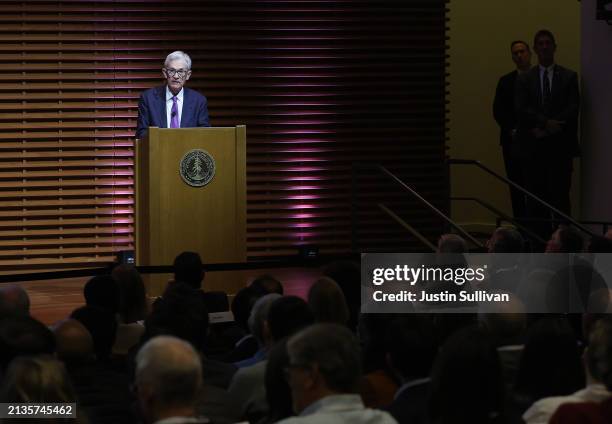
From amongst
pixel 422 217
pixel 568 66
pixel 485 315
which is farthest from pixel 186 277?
pixel 568 66

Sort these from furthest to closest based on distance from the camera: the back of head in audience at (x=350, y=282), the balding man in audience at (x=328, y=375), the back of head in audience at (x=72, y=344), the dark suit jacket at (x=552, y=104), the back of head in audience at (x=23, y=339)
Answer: the dark suit jacket at (x=552, y=104) < the back of head in audience at (x=350, y=282) < the back of head in audience at (x=72, y=344) < the back of head in audience at (x=23, y=339) < the balding man in audience at (x=328, y=375)

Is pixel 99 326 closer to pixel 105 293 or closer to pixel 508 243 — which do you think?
pixel 105 293

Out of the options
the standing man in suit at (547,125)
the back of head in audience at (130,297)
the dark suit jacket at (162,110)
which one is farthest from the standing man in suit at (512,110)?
the back of head in audience at (130,297)

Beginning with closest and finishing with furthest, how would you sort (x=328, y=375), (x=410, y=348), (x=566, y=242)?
(x=328, y=375), (x=410, y=348), (x=566, y=242)

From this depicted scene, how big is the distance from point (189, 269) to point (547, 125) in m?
4.74

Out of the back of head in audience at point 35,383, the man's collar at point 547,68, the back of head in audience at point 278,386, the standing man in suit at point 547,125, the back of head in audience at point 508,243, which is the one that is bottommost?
the back of head in audience at point 278,386

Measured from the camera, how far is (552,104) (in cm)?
984

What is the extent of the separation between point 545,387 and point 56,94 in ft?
26.1

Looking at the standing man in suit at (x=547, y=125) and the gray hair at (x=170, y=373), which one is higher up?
the standing man in suit at (x=547, y=125)

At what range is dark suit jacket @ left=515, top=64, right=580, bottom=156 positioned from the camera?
32.1 feet

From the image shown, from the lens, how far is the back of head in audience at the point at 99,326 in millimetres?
4414

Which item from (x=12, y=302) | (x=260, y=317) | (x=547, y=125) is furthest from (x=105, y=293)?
(x=547, y=125)

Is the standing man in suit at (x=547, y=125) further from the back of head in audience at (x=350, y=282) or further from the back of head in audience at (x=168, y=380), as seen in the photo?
the back of head in audience at (x=168, y=380)

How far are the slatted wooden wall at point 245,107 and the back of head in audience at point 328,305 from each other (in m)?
6.50
